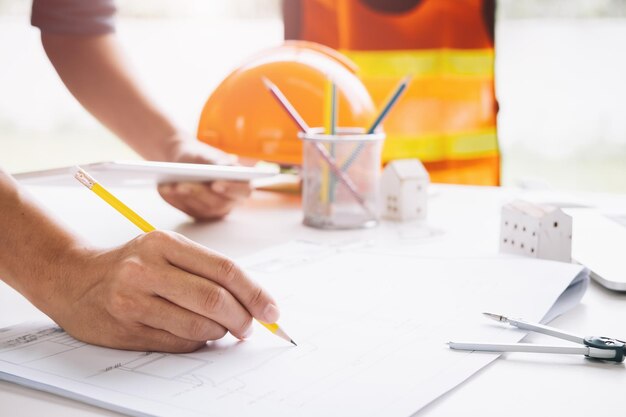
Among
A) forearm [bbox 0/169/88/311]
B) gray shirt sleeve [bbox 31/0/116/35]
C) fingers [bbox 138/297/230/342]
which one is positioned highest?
gray shirt sleeve [bbox 31/0/116/35]

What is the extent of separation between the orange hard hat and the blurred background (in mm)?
1590

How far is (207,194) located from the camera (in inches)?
38.9

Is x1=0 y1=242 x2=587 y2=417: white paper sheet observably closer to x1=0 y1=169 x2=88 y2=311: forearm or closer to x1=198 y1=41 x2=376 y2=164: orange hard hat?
x1=0 y1=169 x2=88 y2=311: forearm

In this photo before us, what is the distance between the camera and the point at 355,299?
65cm

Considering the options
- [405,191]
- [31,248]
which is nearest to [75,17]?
[405,191]

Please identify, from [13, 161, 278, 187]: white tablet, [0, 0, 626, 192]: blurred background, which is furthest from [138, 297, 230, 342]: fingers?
[0, 0, 626, 192]: blurred background

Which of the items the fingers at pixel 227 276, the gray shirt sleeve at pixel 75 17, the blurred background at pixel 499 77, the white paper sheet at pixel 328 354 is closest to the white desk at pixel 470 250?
the white paper sheet at pixel 328 354

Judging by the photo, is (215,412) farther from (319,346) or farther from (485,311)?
(485,311)

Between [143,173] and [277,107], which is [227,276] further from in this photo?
[277,107]

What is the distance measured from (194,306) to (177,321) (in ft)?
0.05

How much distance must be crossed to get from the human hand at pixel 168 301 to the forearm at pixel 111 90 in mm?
626

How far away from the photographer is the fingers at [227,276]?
1.75 feet

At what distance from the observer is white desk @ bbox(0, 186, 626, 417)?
1.50 ft

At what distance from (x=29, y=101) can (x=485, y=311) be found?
16.1ft
